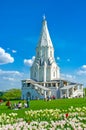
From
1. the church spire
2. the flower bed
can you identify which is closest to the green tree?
the church spire

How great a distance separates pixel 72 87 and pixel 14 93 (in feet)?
121

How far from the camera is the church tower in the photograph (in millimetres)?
115500

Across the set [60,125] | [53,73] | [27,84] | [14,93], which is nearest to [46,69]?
[53,73]

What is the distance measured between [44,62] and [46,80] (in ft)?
21.9

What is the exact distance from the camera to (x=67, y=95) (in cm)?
10506

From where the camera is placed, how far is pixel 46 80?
114875mm

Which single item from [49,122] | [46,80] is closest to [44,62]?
[46,80]

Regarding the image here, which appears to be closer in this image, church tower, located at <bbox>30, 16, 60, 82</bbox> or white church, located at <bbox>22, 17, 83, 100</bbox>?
white church, located at <bbox>22, 17, 83, 100</bbox>

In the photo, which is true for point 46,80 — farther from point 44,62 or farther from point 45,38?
point 45,38

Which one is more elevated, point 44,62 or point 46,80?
point 44,62

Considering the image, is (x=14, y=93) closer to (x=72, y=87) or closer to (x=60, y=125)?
(x=72, y=87)

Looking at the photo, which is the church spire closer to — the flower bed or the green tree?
the green tree

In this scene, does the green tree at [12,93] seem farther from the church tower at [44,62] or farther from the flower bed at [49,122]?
the flower bed at [49,122]

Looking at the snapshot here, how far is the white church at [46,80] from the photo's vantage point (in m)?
105
